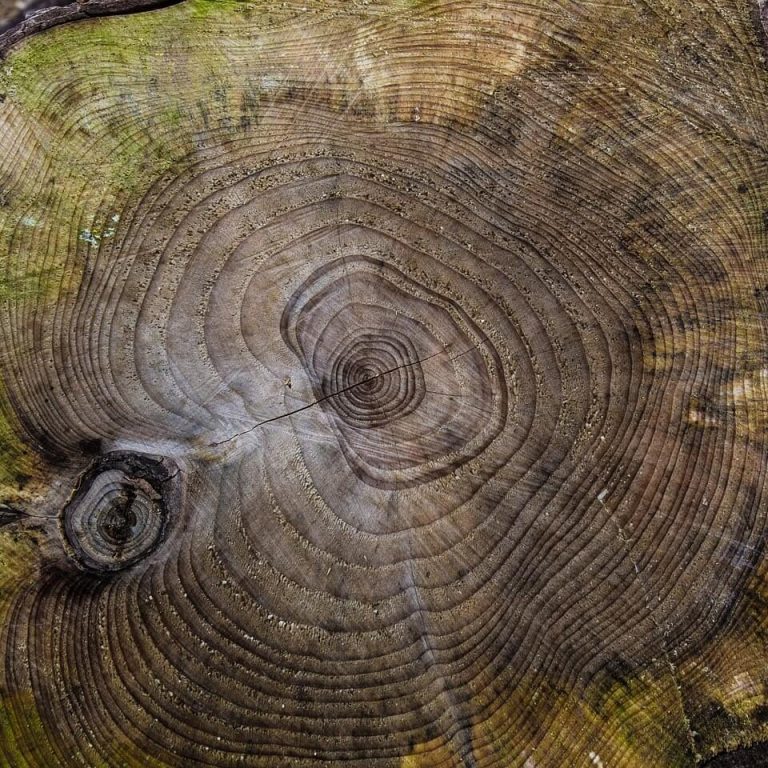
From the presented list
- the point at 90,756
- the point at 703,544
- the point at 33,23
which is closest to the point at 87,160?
the point at 33,23

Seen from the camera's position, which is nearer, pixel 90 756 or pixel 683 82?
pixel 90 756

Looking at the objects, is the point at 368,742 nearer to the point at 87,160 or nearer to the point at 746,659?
the point at 746,659

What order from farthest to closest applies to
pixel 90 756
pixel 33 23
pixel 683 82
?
pixel 683 82 → pixel 33 23 → pixel 90 756

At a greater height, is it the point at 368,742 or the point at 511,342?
the point at 511,342

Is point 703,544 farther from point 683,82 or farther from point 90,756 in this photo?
point 90,756

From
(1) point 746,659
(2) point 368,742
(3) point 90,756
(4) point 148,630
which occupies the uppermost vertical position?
(4) point 148,630

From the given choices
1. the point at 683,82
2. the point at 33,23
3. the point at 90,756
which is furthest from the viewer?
the point at 683,82
